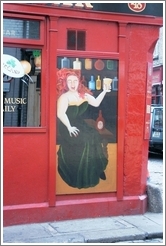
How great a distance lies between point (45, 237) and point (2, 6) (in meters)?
3.52

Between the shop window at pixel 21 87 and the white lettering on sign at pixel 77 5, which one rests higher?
the white lettering on sign at pixel 77 5

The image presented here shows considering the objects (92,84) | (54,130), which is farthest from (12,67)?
(92,84)

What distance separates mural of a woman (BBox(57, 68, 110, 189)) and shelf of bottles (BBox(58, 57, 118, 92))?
0.09 metres

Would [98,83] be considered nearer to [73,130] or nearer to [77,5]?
[73,130]

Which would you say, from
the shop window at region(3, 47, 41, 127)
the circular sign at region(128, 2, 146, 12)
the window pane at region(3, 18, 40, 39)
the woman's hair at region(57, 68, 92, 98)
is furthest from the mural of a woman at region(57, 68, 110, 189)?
the circular sign at region(128, 2, 146, 12)

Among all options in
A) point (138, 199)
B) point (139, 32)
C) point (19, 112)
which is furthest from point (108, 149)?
point (139, 32)

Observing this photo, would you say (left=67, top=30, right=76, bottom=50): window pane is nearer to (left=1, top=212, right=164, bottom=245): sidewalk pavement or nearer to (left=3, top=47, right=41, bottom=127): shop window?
(left=3, top=47, right=41, bottom=127): shop window

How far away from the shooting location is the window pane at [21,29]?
21.4ft

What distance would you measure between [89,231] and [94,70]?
8.74 feet

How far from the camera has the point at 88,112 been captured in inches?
277

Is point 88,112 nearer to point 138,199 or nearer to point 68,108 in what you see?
point 68,108

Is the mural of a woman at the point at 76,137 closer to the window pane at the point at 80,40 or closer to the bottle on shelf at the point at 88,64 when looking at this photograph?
the bottle on shelf at the point at 88,64

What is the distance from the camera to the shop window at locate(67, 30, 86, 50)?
6.91m

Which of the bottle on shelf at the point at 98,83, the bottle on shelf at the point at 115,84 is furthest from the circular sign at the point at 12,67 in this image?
the bottle on shelf at the point at 115,84
